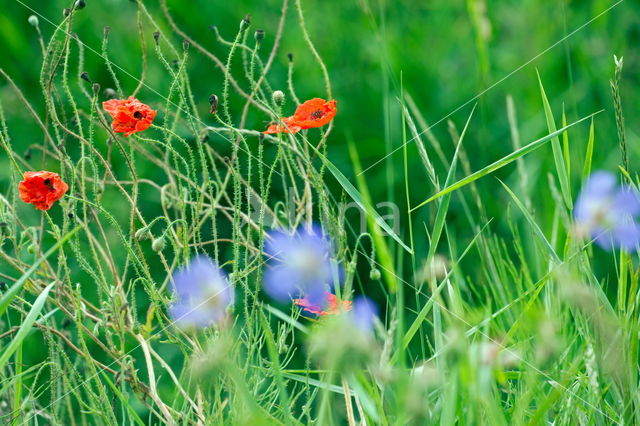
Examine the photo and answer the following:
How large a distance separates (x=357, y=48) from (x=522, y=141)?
0.39 metres

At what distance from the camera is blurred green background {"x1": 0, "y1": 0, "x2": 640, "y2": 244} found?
5.15 ft

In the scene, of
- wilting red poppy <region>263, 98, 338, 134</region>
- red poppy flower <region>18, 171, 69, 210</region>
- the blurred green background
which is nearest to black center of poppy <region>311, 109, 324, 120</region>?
wilting red poppy <region>263, 98, 338, 134</region>

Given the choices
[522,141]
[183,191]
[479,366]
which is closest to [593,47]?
[522,141]

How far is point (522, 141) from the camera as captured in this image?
1606 mm

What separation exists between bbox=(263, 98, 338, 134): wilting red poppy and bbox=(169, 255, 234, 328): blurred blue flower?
0.44ft

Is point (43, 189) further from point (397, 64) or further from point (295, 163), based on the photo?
point (397, 64)

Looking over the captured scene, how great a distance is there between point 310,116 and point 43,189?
227 millimetres

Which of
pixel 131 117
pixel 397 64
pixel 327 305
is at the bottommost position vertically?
pixel 397 64

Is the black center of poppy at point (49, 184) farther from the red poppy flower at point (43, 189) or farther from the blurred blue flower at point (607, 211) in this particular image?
the blurred blue flower at point (607, 211)

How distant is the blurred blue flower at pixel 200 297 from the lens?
52cm

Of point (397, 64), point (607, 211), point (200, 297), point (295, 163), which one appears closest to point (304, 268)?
point (200, 297)

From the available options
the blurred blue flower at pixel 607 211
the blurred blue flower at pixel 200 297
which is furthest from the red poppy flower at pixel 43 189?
the blurred blue flower at pixel 607 211

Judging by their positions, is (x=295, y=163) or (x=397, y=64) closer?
(x=295, y=163)

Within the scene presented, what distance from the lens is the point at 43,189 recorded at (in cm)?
66
